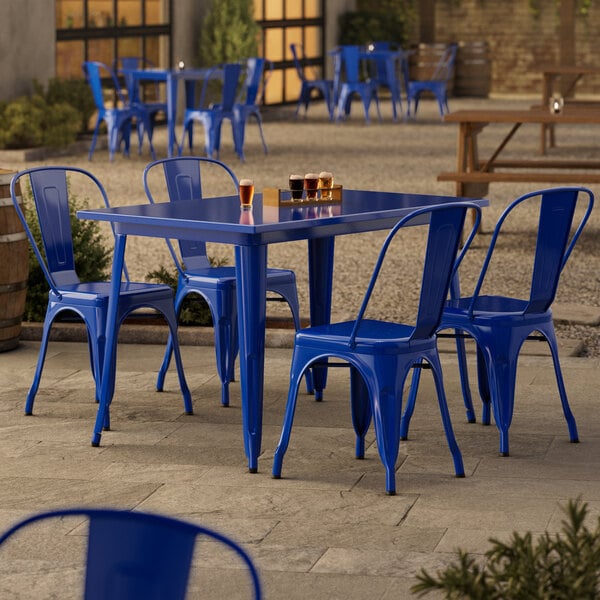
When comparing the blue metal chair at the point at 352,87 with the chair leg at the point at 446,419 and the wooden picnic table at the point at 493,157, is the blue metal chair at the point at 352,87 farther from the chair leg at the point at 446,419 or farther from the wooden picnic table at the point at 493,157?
the chair leg at the point at 446,419

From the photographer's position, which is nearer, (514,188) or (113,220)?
(113,220)

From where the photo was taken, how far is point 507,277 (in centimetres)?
695

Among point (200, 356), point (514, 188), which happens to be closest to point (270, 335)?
point (200, 356)

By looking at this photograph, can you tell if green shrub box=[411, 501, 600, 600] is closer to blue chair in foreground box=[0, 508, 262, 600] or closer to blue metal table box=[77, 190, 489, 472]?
blue chair in foreground box=[0, 508, 262, 600]

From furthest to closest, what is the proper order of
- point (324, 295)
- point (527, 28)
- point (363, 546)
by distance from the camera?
1. point (527, 28)
2. point (324, 295)
3. point (363, 546)

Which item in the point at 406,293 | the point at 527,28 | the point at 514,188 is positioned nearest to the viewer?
the point at 406,293

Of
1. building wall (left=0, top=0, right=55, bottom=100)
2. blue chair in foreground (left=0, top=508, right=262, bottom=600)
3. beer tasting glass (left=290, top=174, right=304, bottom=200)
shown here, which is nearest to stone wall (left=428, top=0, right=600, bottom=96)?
building wall (left=0, top=0, right=55, bottom=100)

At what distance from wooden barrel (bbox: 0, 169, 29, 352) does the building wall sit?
8.06 metres

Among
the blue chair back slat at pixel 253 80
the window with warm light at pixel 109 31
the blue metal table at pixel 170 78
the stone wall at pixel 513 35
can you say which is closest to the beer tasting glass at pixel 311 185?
the blue metal table at pixel 170 78

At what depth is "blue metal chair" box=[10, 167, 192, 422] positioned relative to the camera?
4.28 m

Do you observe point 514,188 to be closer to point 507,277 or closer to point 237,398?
point 507,277

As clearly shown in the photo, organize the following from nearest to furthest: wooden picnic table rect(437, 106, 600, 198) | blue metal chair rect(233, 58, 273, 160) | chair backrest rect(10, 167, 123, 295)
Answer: chair backrest rect(10, 167, 123, 295) → wooden picnic table rect(437, 106, 600, 198) → blue metal chair rect(233, 58, 273, 160)

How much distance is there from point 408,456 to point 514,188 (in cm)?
688

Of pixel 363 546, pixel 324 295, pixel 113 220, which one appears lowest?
pixel 363 546
